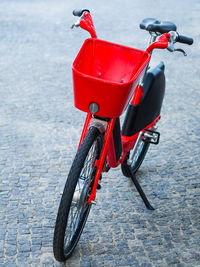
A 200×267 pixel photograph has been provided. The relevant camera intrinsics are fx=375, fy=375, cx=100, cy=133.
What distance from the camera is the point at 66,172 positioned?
12.8 ft

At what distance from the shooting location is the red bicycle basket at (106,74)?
2.25 m

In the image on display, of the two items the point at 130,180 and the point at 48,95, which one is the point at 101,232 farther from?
the point at 48,95

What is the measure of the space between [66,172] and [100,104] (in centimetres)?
170

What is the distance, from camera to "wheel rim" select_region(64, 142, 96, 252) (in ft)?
8.51

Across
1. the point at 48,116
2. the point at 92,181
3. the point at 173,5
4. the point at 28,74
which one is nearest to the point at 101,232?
the point at 92,181

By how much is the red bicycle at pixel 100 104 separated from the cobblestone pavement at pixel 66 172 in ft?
1.11

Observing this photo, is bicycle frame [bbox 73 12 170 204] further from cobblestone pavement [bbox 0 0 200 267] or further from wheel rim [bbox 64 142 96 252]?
cobblestone pavement [bbox 0 0 200 267]

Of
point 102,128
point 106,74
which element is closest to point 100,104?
point 102,128

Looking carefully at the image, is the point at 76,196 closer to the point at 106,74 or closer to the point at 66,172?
the point at 106,74

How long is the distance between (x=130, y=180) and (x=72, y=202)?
4.58ft

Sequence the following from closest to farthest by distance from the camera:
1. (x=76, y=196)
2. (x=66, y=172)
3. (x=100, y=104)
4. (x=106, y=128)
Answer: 1. (x=100, y=104)
2. (x=76, y=196)
3. (x=106, y=128)
4. (x=66, y=172)

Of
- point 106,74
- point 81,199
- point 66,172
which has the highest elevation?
point 106,74

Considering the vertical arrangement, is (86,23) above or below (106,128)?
above

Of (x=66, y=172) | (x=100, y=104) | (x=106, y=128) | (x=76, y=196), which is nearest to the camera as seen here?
(x=100, y=104)
